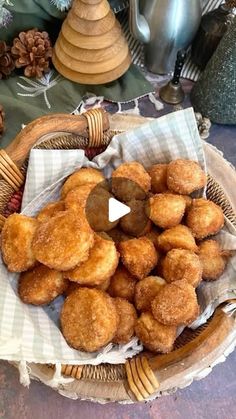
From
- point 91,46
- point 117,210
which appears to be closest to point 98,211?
point 117,210

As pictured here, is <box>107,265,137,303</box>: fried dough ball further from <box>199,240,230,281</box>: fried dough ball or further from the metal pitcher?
the metal pitcher

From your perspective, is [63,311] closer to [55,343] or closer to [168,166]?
[55,343]

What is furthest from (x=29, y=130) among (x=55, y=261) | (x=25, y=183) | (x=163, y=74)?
(x=163, y=74)

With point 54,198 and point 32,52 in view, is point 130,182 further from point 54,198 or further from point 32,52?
point 32,52

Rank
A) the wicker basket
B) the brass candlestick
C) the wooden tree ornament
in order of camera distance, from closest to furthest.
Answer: the wicker basket → the wooden tree ornament → the brass candlestick

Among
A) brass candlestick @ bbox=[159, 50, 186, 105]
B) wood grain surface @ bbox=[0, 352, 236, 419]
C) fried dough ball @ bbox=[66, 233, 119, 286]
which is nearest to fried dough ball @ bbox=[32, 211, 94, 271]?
fried dough ball @ bbox=[66, 233, 119, 286]

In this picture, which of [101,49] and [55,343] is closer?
[55,343]
